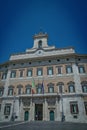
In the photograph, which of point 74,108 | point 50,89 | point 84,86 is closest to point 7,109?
point 50,89

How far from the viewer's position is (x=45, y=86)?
2502 cm

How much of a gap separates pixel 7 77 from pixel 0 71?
3502mm

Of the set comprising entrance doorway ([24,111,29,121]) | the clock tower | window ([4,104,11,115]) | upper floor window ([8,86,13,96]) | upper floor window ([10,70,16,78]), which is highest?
the clock tower

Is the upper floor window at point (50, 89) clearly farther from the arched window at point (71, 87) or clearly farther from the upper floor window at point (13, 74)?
the upper floor window at point (13, 74)

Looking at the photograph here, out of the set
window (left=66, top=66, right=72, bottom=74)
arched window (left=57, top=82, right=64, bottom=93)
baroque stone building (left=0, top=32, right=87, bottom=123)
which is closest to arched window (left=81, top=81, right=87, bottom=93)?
baroque stone building (left=0, top=32, right=87, bottom=123)

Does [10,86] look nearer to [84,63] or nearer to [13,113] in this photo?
[13,113]

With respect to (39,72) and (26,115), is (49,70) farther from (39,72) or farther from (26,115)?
(26,115)

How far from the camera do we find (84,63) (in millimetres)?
25453

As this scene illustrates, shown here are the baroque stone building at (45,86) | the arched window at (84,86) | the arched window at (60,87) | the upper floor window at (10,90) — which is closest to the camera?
the baroque stone building at (45,86)

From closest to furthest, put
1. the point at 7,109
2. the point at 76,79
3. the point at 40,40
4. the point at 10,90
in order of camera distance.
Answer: the point at 76,79
the point at 7,109
the point at 10,90
the point at 40,40

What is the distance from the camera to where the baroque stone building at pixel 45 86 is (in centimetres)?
2252

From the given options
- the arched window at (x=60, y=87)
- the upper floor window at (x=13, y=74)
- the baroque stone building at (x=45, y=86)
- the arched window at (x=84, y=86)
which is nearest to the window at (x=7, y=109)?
the baroque stone building at (x=45, y=86)

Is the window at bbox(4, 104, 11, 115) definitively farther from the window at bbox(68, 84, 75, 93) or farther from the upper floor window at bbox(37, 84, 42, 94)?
the window at bbox(68, 84, 75, 93)

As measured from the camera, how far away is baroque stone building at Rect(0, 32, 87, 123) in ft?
73.9
